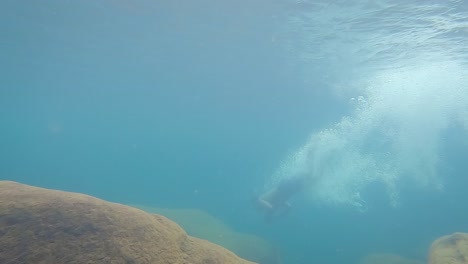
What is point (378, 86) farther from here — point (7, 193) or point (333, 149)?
point (7, 193)

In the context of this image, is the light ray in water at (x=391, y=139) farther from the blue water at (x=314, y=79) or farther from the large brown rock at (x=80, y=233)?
the large brown rock at (x=80, y=233)

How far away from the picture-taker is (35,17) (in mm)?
24234

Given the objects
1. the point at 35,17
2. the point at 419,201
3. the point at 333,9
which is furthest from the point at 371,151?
the point at 35,17

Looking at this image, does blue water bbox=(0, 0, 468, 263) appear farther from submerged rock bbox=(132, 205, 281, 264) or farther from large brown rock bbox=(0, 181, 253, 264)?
large brown rock bbox=(0, 181, 253, 264)

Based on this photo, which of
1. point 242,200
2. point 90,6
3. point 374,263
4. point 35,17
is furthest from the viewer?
point 242,200

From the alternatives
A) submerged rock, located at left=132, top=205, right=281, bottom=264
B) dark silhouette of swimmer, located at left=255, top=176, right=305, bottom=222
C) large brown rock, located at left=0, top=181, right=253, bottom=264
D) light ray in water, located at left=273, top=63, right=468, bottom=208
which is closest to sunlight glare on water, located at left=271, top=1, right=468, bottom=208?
light ray in water, located at left=273, top=63, right=468, bottom=208

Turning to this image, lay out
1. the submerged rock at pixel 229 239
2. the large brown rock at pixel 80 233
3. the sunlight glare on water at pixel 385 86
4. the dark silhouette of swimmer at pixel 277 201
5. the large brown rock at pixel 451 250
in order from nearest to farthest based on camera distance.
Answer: the large brown rock at pixel 80 233 < the large brown rock at pixel 451 250 < the submerged rock at pixel 229 239 < the sunlight glare on water at pixel 385 86 < the dark silhouette of swimmer at pixel 277 201

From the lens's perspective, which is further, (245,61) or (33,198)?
(245,61)

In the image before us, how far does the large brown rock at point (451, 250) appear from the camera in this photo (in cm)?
681

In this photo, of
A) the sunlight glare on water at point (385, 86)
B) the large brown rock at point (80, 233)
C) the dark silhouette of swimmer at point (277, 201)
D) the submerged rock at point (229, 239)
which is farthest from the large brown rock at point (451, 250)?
the dark silhouette of swimmer at point (277, 201)

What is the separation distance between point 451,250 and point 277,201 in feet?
56.6

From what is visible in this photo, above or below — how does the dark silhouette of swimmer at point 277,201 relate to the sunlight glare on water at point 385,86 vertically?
below

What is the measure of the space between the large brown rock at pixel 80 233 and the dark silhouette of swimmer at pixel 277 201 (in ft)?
66.4

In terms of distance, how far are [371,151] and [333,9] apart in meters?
24.8
